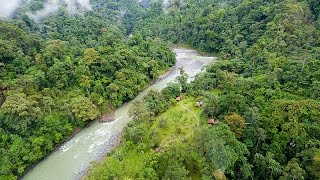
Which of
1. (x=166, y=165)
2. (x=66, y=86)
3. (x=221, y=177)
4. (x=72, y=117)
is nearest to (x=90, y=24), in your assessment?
(x=66, y=86)

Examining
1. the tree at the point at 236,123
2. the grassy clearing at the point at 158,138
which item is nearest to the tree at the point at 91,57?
the grassy clearing at the point at 158,138

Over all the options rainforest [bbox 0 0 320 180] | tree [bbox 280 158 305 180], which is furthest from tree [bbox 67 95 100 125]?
tree [bbox 280 158 305 180]

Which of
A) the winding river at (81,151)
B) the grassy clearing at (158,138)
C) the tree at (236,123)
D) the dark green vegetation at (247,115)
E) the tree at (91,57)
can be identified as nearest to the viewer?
the dark green vegetation at (247,115)

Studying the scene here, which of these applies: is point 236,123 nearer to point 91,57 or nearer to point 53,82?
point 91,57

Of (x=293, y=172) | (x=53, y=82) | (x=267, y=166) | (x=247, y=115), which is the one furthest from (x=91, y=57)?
(x=293, y=172)

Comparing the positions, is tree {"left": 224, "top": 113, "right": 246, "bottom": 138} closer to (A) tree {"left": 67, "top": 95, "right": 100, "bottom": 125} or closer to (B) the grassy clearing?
(B) the grassy clearing

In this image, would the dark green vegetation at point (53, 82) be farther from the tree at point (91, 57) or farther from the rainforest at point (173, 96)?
the rainforest at point (173, 96)

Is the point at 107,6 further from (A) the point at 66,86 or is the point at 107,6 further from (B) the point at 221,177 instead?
(B) the point at 221,177
